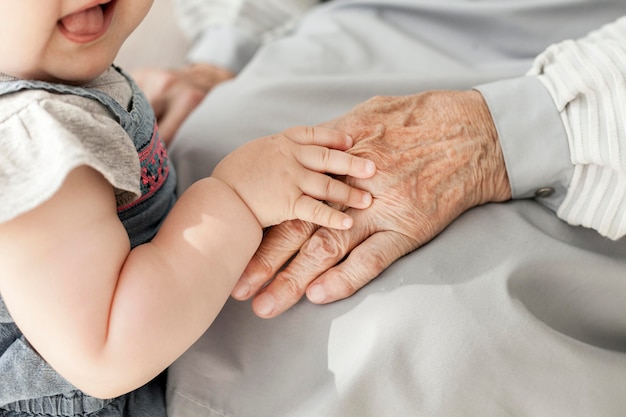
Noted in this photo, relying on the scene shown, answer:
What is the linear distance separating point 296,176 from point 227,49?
0.80 m

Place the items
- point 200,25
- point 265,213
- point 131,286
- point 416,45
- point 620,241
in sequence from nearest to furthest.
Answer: point 131,286 < point 265,213 < point 620,241 < point 416,45 < point 200,25

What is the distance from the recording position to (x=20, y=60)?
0.60m

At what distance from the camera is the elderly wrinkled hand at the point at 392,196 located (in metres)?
0.77

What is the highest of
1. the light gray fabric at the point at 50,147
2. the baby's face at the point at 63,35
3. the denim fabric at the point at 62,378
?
the baby's face at the point at 63,35

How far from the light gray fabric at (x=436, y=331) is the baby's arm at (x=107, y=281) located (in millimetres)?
143

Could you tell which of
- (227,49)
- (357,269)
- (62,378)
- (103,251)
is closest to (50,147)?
(103,251)

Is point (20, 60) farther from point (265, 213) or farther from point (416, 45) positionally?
point (416, 45)

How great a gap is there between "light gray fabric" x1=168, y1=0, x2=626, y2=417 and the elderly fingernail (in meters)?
0.03

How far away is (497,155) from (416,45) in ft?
1.24

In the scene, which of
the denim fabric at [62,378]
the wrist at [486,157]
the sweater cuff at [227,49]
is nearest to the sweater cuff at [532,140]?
the wrist at [486,157]

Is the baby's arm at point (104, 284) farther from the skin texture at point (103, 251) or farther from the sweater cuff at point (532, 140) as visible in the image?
the sweater cuff at point (532, 140)

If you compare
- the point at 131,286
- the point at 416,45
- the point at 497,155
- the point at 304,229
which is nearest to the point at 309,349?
the point at 304,229

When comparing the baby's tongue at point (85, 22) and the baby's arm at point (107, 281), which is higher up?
the baby's tongue at point (85, 22)

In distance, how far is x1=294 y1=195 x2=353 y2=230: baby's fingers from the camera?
2.46ft
